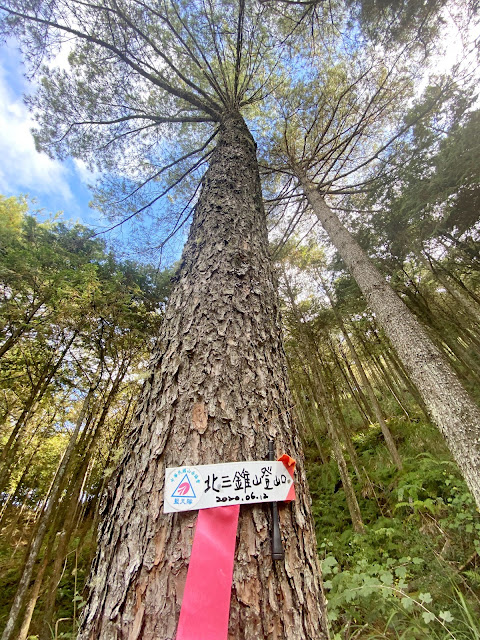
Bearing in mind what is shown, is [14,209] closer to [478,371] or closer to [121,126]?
[121,126]

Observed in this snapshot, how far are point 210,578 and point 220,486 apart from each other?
0.19 metres

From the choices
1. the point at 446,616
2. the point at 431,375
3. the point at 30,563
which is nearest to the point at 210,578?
the point at 446,616

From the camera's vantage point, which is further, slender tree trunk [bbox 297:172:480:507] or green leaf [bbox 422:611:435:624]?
slender tree trunk [bbox 297:172:480:507]

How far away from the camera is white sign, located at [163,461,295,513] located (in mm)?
743

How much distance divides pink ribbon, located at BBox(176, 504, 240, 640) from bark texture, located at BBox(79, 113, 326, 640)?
2cm

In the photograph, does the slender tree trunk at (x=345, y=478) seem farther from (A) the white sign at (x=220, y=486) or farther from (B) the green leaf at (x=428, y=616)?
(A) the white sign at (x=220, y=486)

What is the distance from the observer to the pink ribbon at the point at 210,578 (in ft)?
1.97

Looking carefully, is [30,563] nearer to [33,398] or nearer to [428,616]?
[33,398]

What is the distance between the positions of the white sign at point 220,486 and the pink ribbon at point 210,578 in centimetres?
3

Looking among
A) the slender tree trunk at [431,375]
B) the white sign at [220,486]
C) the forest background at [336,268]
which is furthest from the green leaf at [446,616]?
the slender tree trunk at [431,375]

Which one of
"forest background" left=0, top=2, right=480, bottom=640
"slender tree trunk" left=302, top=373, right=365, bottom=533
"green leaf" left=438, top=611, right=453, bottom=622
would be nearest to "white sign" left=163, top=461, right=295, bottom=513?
"green leaf" left=438, top=611, right=453, bottom=622

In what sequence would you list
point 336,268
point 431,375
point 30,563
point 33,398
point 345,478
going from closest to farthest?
point 431,375
point 30,563
point 33,398
point 345,478
point 336,268

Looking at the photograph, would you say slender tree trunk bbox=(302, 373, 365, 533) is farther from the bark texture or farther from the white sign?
the white sign

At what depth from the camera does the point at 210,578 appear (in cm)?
66
